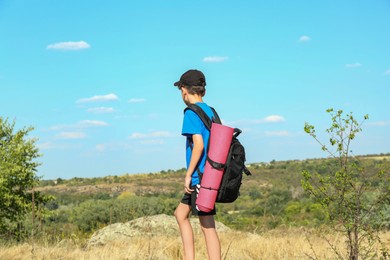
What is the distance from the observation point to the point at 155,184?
7181cm

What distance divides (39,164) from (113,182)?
186ft

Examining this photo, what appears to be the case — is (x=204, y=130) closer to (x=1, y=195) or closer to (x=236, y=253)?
(x=236, y=253)

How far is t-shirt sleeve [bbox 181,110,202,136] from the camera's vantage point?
16.2ft

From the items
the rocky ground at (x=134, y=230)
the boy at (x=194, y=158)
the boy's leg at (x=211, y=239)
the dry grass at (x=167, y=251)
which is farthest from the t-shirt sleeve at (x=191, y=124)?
the rocky ground at (x=134, y=230)

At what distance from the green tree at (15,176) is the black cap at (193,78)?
1623cm

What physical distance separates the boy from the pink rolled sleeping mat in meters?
0.10

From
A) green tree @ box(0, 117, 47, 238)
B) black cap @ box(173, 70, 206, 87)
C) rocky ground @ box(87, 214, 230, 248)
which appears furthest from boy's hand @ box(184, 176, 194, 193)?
green tree @ box(0, 117, 47, 238)

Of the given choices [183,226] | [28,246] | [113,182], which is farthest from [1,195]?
[113,182]

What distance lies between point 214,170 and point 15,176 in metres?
17.4

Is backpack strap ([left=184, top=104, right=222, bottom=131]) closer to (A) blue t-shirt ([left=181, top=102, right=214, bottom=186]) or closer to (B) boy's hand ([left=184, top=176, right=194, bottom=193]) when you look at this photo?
(A) blue t-shirt ([left=181, top=102, right=214, bottom=186])

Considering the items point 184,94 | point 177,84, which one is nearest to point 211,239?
point 184,94

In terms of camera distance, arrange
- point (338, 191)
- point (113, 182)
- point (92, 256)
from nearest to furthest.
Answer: point (338, 191) < point (92, 256) < point (113, 182)

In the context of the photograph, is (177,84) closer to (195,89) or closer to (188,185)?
(195,89)

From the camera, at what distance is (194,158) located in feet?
16.0
